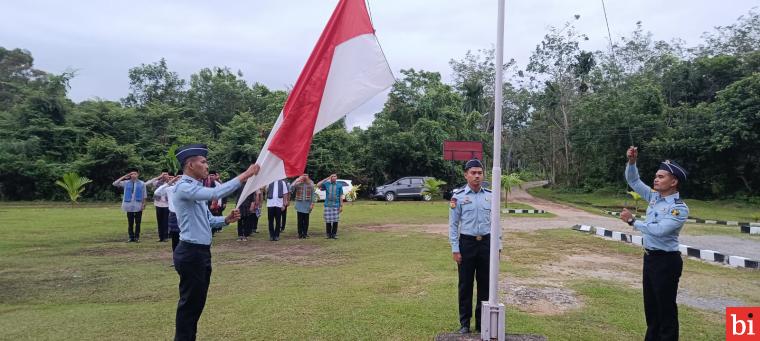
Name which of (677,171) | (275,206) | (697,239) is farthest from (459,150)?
(677,171)

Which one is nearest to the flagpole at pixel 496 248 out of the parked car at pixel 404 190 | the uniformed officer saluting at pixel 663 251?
the uniformed officer saluting at pixel 663 251

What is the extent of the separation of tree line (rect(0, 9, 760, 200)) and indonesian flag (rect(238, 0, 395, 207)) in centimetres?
1995

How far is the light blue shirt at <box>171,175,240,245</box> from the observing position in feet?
12.6

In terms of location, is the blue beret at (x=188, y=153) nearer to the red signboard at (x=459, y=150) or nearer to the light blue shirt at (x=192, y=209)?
the light blue shirt at (x=192, y=209)

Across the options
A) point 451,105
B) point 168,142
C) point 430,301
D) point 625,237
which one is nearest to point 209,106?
point 168,142

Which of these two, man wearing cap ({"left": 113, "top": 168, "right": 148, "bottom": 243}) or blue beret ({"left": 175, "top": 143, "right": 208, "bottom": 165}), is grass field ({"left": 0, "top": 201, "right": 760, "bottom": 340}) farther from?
blue beret ({"left": 175, "top": 143, "right": 208, "bottom": 165})

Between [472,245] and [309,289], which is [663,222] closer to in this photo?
[472,245]

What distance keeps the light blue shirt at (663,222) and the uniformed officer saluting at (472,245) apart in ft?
4.29

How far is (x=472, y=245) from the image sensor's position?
15.6 feet

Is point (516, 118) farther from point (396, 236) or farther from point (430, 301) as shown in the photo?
point (430, 301)

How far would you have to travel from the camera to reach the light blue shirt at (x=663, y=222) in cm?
408

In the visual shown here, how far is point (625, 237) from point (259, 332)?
9.46 m

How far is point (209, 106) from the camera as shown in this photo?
37.9m

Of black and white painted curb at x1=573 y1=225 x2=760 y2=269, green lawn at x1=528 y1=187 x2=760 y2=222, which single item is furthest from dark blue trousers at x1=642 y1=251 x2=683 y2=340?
green lawn at x1=528 y1=187 x2=760 y2=222
